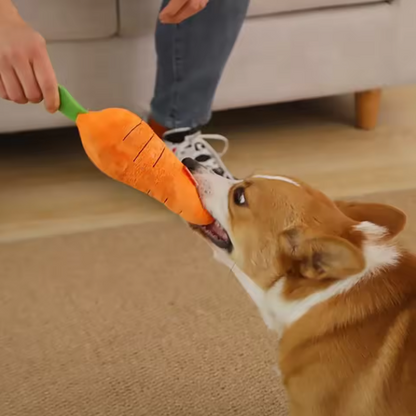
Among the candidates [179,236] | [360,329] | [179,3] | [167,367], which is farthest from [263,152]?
[360,329]

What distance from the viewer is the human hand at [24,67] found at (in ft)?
3.11

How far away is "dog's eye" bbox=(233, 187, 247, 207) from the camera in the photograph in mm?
1040

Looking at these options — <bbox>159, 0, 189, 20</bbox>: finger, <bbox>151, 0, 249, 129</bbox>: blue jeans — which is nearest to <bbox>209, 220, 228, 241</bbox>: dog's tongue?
<bbox>159, 0, 189, 20</bbox>: finger

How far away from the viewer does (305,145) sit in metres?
1.98

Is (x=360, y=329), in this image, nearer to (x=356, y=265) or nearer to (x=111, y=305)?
(x=356, y=265)

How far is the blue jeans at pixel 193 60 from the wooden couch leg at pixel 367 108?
1.95 feet

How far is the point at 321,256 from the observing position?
2.91ft

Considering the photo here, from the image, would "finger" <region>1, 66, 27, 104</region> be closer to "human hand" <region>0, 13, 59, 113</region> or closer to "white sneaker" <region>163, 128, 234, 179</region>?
"human hand" <region>0, 13, 59, 113</region>

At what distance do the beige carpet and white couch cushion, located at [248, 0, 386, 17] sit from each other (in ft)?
2.02

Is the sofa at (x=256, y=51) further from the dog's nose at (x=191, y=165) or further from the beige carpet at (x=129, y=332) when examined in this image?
the dog's nose at (x=191, y=165)

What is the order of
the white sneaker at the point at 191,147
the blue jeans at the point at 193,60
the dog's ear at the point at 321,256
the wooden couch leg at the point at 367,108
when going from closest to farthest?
the dog's ear at the point at 321,256 → the blue jeans at the point at 193,60 → the white sneaker at the point at 191,147 → the wooden couch leg at the point at 367,108

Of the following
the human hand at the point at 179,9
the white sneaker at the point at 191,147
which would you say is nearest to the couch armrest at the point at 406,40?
the white sneaker at the point at 191,147

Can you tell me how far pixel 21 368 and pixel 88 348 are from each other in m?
0.12

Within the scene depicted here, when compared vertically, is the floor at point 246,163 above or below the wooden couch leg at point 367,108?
below
